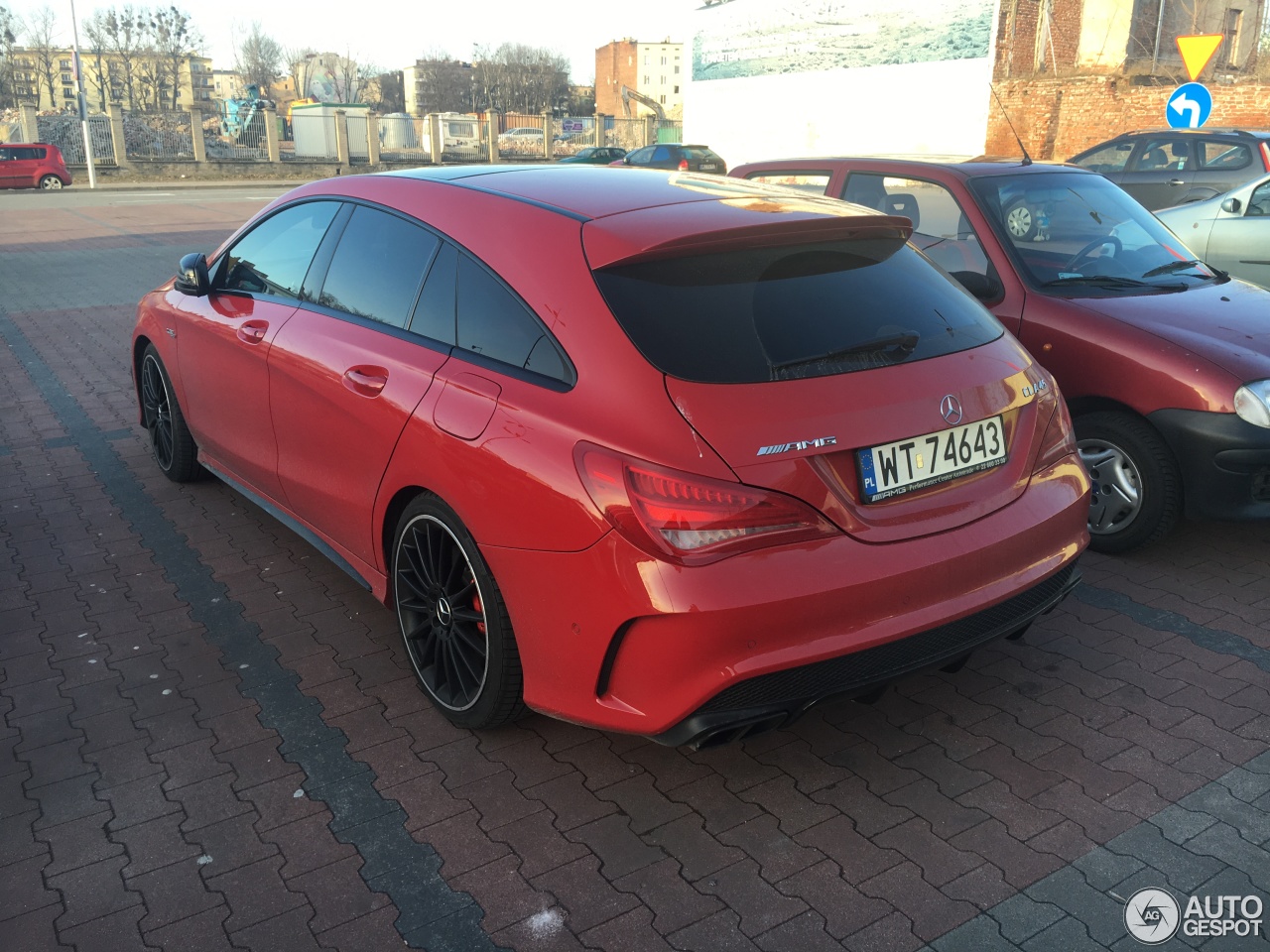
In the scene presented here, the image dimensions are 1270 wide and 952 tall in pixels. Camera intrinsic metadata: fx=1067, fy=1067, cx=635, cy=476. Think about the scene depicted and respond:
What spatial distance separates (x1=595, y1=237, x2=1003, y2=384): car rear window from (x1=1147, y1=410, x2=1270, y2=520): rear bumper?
172 centimetres

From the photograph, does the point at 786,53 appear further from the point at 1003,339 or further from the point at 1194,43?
the point at 1003,339

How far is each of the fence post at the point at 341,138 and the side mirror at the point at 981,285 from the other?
43736mm

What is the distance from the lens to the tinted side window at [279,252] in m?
4.26

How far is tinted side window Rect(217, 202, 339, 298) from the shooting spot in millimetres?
4262

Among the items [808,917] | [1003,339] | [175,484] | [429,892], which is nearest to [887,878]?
[808,917]

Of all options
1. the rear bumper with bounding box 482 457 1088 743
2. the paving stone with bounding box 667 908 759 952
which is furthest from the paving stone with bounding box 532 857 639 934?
the rear bumper with bounding box 482 457 1088 743

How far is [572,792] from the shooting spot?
3117mm

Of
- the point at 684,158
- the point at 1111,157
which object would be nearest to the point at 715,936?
the point at 1111,157

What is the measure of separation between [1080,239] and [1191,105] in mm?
7950

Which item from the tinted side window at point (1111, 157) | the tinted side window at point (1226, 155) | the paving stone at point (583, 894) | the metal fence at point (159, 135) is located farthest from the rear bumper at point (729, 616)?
the metal fence at point (159, 135)

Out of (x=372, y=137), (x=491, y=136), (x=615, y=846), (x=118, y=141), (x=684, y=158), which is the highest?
(x=491, y=136)

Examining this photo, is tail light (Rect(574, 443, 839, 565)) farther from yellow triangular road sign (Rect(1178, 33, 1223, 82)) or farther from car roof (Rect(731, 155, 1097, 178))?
yellow triangular road sign (Rect(1178, 33, 1223, 82))

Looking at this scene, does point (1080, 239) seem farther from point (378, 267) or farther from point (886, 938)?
point (886, 938)

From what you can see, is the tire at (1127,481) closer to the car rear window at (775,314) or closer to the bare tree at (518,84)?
the car rear window at (775,314)
